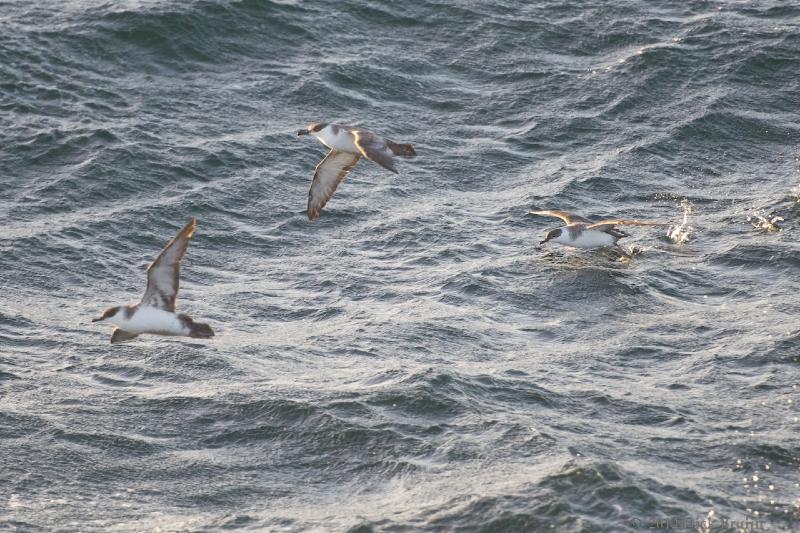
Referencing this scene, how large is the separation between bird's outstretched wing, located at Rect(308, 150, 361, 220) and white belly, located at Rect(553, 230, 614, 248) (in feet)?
13.0

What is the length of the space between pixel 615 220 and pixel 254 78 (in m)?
6.78

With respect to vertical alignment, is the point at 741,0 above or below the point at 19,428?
above

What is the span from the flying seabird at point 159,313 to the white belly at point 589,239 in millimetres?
6846

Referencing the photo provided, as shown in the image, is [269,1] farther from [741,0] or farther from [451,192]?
[741,0]

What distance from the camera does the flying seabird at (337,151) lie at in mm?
12867

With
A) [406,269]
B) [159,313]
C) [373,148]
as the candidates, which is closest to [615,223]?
[406,269]

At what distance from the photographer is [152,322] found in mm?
11359

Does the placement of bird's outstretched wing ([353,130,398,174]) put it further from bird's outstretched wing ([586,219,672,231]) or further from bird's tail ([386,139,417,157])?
bird's outstretched wing ([586,219,672,231])

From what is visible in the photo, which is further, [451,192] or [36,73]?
[36,73]

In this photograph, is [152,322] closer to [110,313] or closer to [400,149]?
[110,313]

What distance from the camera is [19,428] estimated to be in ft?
43.3

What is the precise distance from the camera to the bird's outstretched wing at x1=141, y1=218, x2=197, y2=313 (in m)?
10.8

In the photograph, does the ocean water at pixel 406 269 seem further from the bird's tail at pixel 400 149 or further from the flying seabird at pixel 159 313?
the bird's tail at pixel 400 149

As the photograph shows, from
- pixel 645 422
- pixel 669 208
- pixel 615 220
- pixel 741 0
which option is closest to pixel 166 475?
pixel 645 422
